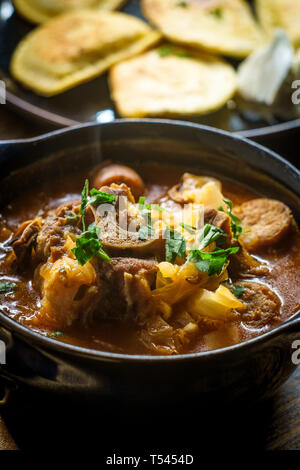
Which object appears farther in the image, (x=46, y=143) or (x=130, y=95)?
(x=130, y=95)

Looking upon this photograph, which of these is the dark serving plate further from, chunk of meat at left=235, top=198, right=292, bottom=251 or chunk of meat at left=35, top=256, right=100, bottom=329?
chunk of meat at left=35, top=256, right=100, bottom=329

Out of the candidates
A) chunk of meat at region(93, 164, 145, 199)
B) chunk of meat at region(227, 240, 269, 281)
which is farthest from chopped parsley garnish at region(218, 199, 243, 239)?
chunk of meat at region(93, 164, 145, 199)

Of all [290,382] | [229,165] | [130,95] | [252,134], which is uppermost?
[130,95]

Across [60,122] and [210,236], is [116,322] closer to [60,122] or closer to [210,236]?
[210,236]

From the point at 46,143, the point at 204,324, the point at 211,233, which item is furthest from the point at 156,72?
the point at 204,324

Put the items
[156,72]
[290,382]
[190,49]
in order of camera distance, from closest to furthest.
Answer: [290,382] < [156,72] < [190,49]

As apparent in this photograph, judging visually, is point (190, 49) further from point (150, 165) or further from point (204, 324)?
point (204, 324)

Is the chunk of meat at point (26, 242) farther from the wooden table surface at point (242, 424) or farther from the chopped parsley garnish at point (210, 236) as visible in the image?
the chopped parsley garnish at point (210, 236)
